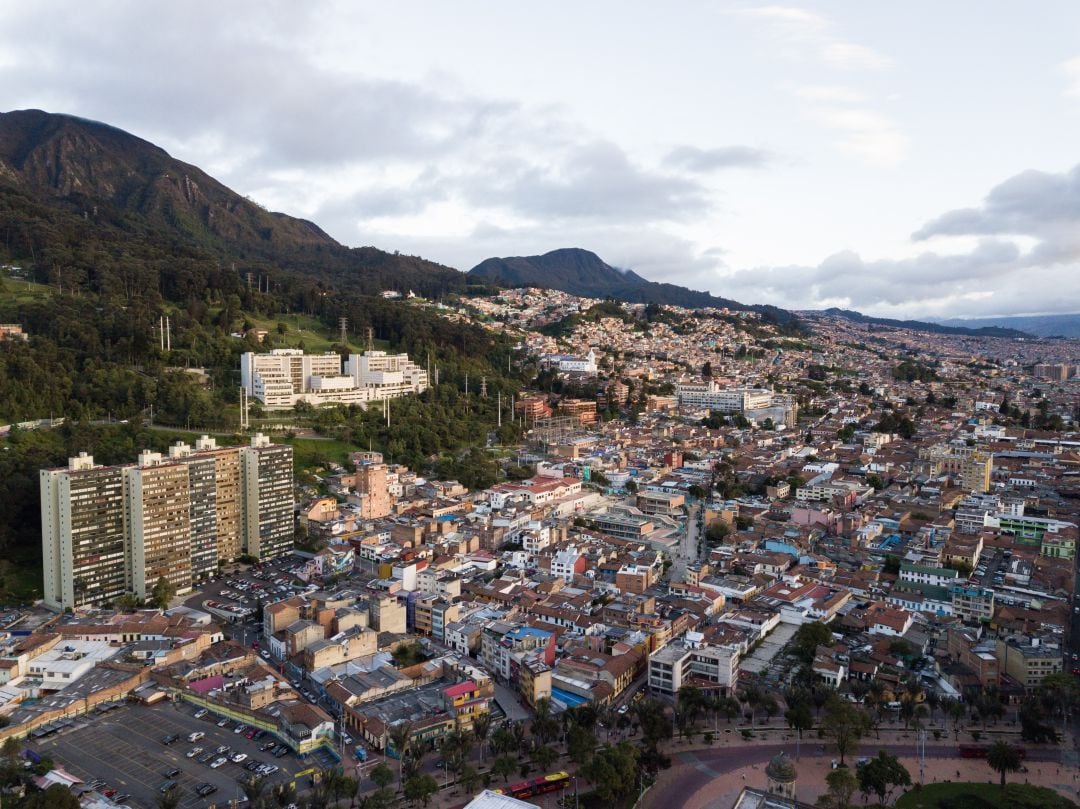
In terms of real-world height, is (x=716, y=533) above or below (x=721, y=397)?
below

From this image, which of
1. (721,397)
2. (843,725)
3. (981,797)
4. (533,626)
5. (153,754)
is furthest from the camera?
(721,397)

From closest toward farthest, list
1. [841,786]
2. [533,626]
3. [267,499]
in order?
[841,786] < [533,626] < [267,499]

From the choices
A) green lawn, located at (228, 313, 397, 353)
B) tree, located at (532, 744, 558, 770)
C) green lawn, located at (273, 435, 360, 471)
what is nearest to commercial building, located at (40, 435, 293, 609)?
green lawn, located at (273, 435, 360, 471)

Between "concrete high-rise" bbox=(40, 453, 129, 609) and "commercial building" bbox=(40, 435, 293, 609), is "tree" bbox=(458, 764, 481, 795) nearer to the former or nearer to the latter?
"commercial building" bbox=(40, 435, 293, 609)

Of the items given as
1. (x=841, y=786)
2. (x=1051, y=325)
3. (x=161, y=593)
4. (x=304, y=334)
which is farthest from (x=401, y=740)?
(x=1051, y=325)

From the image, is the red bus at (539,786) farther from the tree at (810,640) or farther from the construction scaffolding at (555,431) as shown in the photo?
the construction scaffolding at (555,431)

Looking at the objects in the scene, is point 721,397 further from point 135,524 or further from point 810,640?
point 135,524

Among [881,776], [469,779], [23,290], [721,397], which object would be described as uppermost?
[23,290]

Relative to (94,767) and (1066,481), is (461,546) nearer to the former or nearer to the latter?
(94,767)
